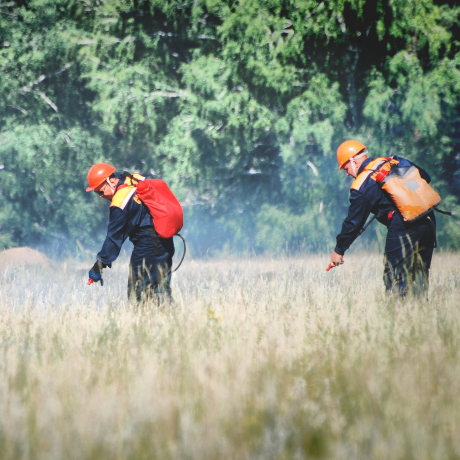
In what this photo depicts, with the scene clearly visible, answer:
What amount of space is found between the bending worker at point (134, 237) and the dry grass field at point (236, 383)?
1.55 feet

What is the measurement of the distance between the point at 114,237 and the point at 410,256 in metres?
2.62

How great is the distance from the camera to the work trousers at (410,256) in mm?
5730

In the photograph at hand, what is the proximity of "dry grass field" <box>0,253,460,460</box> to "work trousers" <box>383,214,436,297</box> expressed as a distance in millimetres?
226

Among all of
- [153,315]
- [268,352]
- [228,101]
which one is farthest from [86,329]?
[228,101]

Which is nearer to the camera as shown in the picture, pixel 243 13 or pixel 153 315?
pixel 153 315

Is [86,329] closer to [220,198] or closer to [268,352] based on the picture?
[268,352]

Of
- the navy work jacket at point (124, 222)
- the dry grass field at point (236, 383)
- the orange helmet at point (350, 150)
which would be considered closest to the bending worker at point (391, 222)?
the orange helmet at point (350, 150)

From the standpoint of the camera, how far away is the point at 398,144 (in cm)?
1512

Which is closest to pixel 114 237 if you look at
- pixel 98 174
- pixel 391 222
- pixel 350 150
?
pixel 98 174

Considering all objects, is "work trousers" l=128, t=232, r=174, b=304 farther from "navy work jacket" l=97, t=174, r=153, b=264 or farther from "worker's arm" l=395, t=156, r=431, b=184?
"worker's arm" l=395, t=156, r=431, b=184

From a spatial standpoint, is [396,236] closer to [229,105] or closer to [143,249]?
[143,249]

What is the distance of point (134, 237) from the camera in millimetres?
6156

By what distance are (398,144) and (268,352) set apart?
11.8m

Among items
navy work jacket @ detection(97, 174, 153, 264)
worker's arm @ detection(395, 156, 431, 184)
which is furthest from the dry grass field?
worker's arm @ detection(395, 156, 431, 184)
